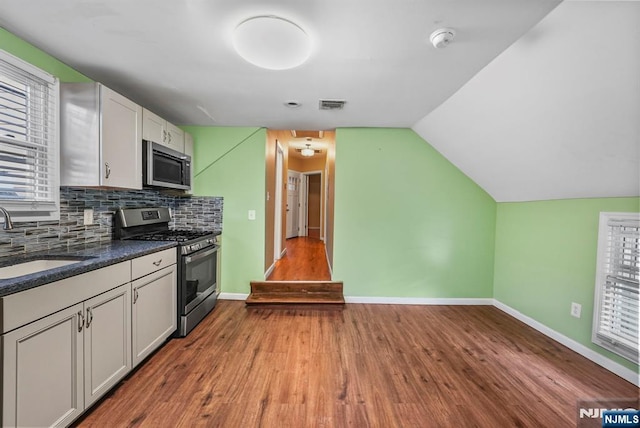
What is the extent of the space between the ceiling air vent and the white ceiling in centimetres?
10

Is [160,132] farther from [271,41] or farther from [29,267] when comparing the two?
[271,41]

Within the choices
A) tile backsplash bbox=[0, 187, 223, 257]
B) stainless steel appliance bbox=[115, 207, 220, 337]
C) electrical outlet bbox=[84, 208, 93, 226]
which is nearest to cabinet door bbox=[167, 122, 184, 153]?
tile backsplash bbox=[0, 187, 223, 257]

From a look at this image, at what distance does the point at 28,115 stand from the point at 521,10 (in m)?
2.96

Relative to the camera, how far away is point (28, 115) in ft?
5.44

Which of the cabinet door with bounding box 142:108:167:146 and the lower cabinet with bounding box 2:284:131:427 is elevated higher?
the cabinet door with bounding box 142:108:167:146

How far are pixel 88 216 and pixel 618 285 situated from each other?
4244mm

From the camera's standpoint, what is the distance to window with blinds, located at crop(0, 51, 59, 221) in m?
1.54

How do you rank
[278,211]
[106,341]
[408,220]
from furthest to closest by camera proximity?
1. [278,211]
2. [408,220]
3. [106,341]

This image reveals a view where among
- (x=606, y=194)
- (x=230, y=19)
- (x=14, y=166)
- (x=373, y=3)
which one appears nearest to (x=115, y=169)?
(x=14, y=166)

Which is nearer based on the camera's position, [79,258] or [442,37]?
[442,37]

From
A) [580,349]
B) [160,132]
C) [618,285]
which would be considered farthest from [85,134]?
[580,349]

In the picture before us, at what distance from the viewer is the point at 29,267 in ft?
5.08

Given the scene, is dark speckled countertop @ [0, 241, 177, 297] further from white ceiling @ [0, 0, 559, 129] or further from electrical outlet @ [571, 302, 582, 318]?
electrical outlet @ [571, 302, 582, 318]

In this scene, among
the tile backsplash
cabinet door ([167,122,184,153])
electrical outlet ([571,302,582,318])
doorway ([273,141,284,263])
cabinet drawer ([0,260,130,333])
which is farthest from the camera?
doorway ([273,141,284,263])
